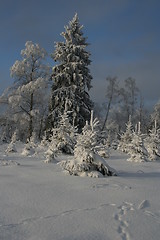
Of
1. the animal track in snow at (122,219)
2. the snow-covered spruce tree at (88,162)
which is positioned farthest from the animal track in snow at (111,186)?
the animal track in snow at (122,219)

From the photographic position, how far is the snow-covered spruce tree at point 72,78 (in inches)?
847

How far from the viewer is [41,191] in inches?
231

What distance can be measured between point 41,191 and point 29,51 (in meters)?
20.5

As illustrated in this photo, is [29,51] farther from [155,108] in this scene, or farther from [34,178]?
[155,108]

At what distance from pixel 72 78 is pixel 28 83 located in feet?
13.9

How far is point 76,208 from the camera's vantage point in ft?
16.0

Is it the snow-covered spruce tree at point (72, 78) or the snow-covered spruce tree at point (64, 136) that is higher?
the snow-covered spruce tree at point (72, 78)

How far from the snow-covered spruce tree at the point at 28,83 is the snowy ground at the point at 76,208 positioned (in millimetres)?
16353

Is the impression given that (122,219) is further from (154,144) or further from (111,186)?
(154,144)

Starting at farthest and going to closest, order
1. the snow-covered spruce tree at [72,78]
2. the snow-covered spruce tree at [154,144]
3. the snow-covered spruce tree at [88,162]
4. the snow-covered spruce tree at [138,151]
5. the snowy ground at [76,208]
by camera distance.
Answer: the snow-covered spruce tree at [72,78]
the snow-covered spruce tree at [154,144]
the snow-covered spruce tree at [138,151]
the snow-covered spruce tree at [88,162]
the snowy ground at [76,208]

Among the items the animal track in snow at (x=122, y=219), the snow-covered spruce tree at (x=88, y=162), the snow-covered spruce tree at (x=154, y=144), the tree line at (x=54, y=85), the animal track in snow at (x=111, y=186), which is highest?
the tree line at (x=54, y=85)

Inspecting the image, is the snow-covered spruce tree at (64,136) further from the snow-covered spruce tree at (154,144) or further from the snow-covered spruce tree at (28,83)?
the snow-covered spruce tree at (28,83)

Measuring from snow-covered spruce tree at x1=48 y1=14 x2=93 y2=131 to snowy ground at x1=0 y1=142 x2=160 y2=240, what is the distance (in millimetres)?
14015

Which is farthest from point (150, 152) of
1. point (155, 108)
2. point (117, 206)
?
point (155, 108)
